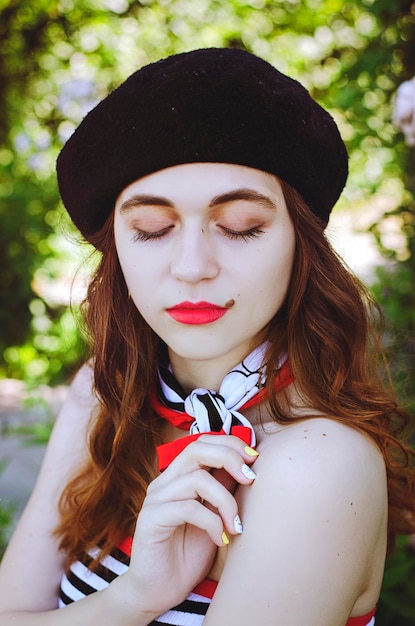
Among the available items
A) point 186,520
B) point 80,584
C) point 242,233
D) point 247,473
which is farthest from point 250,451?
point 80,584

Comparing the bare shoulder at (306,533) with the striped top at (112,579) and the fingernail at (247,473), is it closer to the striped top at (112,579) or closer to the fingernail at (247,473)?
the fingernail at (247,473)

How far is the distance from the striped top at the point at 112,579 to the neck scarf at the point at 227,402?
0.80 feet

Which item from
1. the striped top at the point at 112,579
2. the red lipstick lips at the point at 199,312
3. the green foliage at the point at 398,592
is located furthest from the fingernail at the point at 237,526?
the green foliage at the point at 398,592

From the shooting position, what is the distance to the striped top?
147 centimetres

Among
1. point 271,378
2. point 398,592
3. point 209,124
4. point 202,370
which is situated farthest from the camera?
point 398,592

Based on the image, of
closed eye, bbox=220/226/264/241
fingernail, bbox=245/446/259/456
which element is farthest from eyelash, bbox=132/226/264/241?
fingernail, bbox=245/446/259/456

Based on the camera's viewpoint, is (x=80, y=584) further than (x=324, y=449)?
Yes

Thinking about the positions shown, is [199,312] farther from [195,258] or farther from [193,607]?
[193,607]

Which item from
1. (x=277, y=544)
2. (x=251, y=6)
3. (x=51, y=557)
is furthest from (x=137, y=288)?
(x=251, y=6)

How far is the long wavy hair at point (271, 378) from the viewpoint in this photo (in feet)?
4.99

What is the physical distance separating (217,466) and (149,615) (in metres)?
0.32

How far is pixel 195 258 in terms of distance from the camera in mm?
1384

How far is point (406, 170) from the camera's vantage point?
10.3 feet

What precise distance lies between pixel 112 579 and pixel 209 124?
92 centimetres
